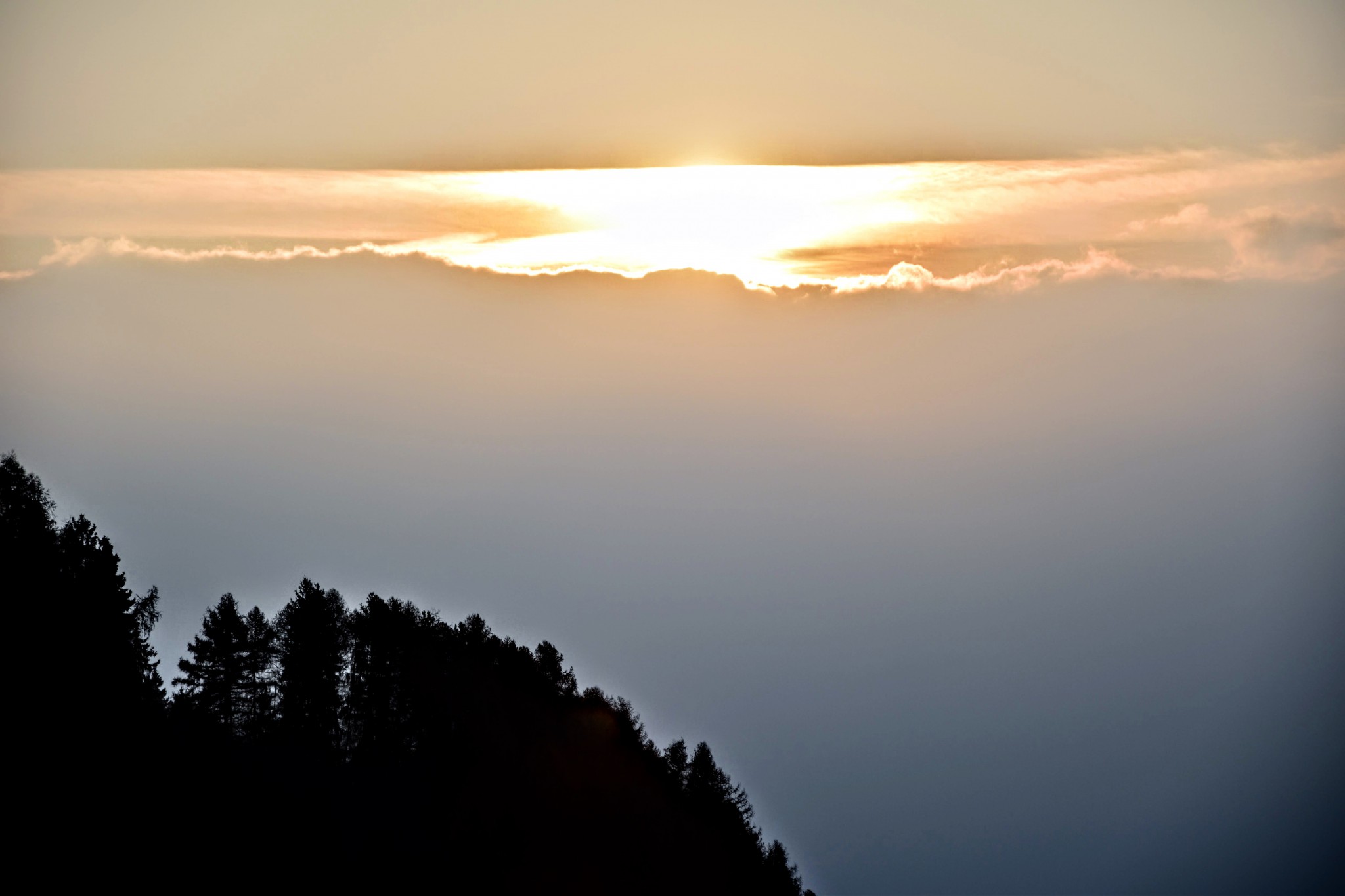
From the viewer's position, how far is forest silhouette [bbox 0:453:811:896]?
4850 centimetres

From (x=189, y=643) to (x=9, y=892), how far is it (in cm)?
2121

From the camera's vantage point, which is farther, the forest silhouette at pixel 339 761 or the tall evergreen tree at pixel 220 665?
the tall evergreen tree at pixel 220 665

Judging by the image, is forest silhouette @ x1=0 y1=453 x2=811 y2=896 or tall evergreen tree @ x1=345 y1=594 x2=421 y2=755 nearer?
forest silhouette @ x1=0 y1=453 x2=811 y2=896

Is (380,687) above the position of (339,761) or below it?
above

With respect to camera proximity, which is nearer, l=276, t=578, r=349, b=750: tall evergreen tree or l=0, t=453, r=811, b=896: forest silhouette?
l=0, t=453, r=811, b=896: forest silhouette

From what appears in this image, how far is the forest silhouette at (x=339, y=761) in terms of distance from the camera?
4850 centimetres

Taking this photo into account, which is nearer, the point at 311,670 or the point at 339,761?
the point at 339,761

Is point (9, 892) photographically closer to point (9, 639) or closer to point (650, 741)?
point (9, 639)

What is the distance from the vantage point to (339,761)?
5894 centimetres

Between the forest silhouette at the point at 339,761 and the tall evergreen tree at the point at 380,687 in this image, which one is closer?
the forest silhouette at the point at 339,761

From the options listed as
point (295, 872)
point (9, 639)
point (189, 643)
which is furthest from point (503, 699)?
point (9, 639)

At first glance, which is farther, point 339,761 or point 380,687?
point 380,687

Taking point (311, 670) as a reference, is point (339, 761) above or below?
below

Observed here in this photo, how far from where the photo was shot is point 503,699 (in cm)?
7150
